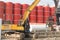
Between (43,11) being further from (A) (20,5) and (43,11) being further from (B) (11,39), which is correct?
(B) (11,39)

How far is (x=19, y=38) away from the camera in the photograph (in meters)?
13.7

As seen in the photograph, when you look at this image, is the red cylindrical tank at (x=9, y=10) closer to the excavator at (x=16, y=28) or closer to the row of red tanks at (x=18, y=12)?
the row of red tanks at (x=18, y=12)

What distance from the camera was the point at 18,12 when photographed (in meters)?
39.3

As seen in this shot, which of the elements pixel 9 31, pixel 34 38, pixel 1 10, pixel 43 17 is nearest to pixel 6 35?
pixel 9 31

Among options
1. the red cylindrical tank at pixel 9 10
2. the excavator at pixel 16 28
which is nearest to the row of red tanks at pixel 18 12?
the red cylindrical tank at pixel 9 10

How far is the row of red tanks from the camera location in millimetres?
37438

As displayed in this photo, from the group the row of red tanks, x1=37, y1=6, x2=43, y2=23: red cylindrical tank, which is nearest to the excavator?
the row of red tanks

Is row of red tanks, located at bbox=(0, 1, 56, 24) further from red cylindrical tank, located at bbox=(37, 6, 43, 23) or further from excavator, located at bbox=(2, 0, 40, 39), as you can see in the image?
excavator, located at bbox=(2, 0, 40, 39)

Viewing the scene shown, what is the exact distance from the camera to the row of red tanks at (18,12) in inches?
1474

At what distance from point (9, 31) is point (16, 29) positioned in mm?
702

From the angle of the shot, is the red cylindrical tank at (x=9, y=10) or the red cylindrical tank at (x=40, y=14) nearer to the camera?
the red cylindrical tank at (x=9, y=10)

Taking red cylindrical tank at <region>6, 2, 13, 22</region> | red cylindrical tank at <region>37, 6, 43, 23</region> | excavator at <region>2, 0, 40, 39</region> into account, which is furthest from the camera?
red cylindrical tank at <region>37, 6, 43, 23</region>

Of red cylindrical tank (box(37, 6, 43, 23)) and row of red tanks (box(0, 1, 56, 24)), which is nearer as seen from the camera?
row of red tanks (box(0, 1, 56, 24))

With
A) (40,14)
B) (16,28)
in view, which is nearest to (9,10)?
(40,14)
